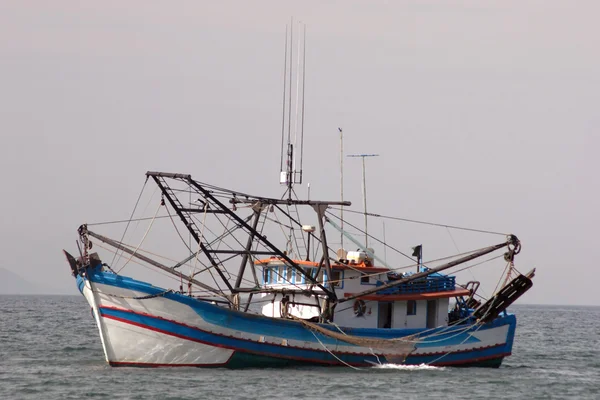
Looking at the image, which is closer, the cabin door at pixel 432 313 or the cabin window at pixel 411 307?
the cabin window at pixel 411 307

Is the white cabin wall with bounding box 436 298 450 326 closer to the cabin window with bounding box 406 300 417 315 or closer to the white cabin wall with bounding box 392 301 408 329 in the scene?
the cabin window with bounding box 406 300 417 315

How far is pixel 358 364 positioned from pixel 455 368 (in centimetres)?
392

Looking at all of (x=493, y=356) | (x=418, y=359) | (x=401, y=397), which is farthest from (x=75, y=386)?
(x=493, y=356)

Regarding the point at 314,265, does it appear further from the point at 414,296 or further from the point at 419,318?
the point at 419,318

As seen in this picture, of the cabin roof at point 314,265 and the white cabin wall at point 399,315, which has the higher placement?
the cabin roof at point 314,265

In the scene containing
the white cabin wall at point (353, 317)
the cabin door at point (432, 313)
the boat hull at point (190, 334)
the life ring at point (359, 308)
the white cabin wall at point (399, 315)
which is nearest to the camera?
the boat hull at point (190, 334)

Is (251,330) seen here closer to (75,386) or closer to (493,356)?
(75,386)

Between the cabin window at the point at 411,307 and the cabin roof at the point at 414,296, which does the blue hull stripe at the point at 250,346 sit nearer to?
the cabin window at the point at 411,307

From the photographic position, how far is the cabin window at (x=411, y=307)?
1383 inches

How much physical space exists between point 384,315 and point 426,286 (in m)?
1.81

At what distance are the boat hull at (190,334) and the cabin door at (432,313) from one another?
3412mm

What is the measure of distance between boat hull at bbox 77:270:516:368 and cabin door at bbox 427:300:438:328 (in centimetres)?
341

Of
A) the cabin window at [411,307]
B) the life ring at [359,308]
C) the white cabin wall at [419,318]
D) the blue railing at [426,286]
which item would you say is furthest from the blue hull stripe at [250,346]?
the blue railing at [426,286]

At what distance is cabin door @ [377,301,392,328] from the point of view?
Answer: 35.0 meters
